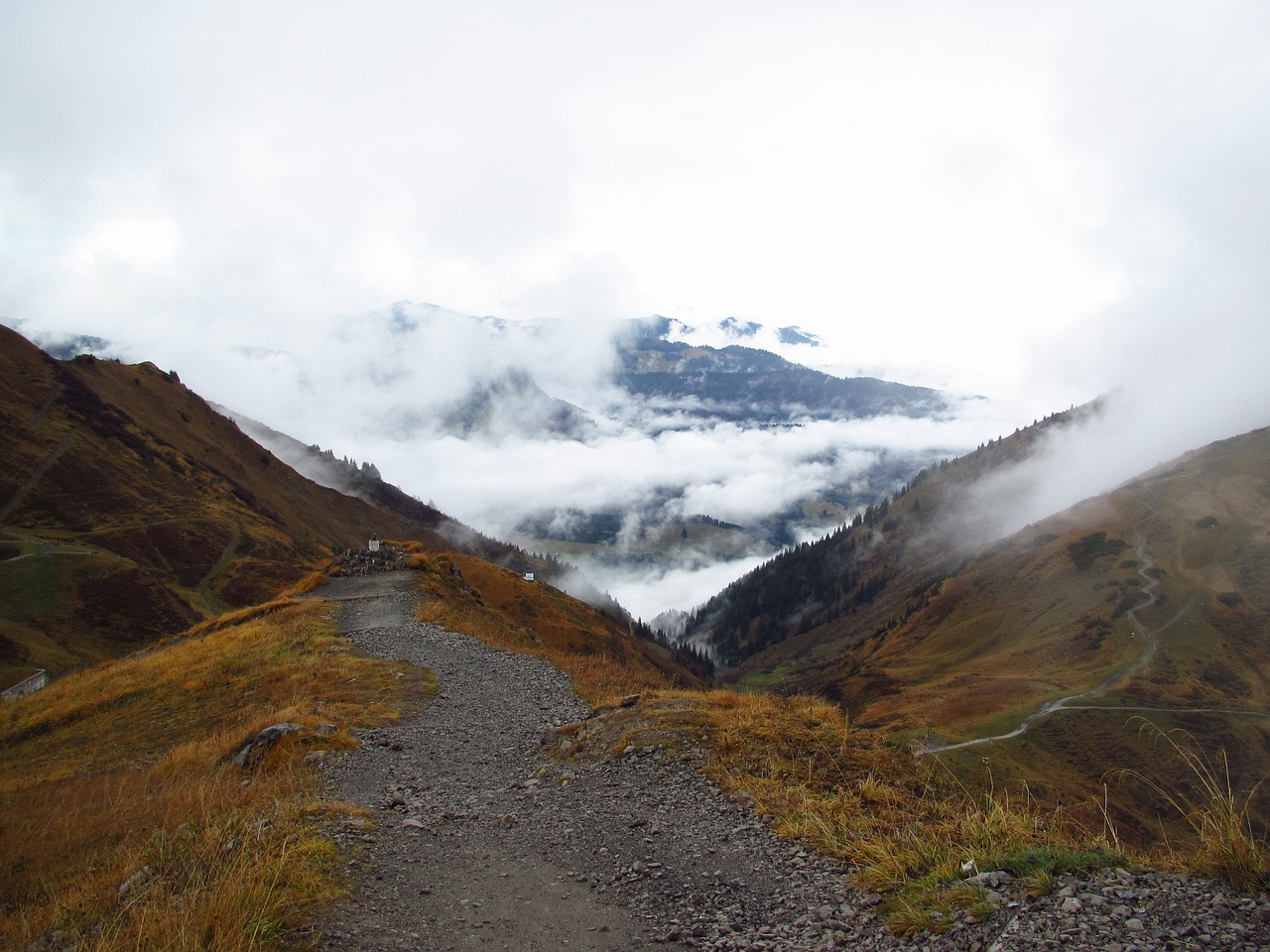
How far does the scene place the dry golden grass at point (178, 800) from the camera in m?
6.82

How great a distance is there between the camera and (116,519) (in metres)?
105

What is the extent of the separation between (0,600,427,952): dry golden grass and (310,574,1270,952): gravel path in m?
0.86

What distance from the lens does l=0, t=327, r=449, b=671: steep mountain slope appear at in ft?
260

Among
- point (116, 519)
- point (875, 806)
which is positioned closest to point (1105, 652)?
point (875, 806)

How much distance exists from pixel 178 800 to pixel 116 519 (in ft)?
385

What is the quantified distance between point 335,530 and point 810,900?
181 metres

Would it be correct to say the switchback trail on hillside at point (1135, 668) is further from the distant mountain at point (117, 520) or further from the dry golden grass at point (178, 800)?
the distant mountain at point (117, 520)

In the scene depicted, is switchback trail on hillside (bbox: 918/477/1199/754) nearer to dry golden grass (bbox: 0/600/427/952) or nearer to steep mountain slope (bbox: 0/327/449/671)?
dry golden grass (bbox: 0/600/427/952)

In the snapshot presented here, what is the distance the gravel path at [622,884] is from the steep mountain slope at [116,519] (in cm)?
7345

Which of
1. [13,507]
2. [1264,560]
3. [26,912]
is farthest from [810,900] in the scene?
[1264,560]

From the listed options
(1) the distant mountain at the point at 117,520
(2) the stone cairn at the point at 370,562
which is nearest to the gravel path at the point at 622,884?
(2) the stone cairn at the point at 370,562

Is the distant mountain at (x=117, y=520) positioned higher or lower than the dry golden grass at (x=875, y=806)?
higher

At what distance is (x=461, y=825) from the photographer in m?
10.5

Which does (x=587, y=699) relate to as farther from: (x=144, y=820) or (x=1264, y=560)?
(x=1264, y=560)
